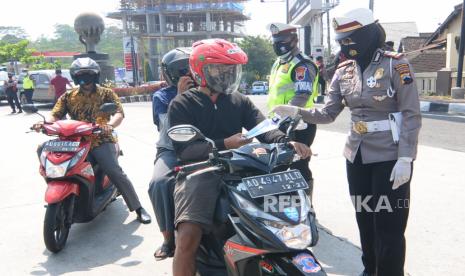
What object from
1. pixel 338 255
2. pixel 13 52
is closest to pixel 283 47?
pixel 338 255

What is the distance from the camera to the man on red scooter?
4.43 m

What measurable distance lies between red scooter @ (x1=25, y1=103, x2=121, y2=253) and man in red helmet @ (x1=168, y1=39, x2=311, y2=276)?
1.52 m

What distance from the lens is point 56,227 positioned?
153 inches

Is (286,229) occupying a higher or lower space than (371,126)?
lower

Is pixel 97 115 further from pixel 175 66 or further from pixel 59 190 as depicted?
pixel 175 66

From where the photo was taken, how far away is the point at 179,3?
2844 inches

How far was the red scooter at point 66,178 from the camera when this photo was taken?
378 centimetres

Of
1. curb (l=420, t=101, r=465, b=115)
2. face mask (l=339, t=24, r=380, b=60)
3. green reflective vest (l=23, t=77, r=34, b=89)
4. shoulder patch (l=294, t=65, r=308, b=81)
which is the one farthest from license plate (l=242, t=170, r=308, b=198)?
green reflective vest (l=23, t=77, r=34, b=89)

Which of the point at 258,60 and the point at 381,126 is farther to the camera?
the point at 258,60

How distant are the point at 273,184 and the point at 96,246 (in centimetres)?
246

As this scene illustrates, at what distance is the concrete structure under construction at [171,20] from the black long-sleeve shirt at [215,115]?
218ft

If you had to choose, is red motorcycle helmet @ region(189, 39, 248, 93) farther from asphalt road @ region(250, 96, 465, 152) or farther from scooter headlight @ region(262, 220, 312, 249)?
asphalt road @ region(250, 96, 465, 152)

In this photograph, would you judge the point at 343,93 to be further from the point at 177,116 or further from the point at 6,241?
the point at 6,241

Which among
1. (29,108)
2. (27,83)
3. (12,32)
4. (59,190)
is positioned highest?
(12,32)
